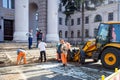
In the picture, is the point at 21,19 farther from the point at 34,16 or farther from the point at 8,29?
the point at 34,16

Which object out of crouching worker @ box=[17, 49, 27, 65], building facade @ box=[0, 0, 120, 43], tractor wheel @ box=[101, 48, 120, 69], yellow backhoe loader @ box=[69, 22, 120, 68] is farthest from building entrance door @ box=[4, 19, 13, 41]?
tractor wheel @ box=[101, 48, 120, 69]

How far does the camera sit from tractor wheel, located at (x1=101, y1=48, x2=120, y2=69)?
12.1 metres

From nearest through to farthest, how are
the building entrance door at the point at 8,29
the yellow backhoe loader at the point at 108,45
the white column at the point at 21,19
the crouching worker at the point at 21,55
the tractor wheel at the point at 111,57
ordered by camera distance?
the tractor wheel at the point at 111,57
the yellow backhoe loader at the point at 108,45
the crouching worker at the point at 21,55
the white column at the point at 21,19
the building entrance door at the point at 8,29

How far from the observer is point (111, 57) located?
12.4 metres

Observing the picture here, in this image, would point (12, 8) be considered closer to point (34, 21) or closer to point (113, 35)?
point (34, 21)

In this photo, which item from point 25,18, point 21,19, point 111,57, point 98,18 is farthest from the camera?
point 98,18

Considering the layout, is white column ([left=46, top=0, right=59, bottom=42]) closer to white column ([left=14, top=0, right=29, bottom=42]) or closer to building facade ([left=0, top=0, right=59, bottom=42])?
building facade ([left=0, top=0, right=59, bottom=42])

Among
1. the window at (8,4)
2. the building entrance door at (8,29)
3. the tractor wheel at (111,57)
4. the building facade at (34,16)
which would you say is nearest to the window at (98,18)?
the building facade at (34,16)

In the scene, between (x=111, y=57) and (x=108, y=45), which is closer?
(x=111, y=57)

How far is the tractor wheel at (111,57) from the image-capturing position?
1213cm

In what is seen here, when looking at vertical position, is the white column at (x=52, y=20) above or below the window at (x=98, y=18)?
below

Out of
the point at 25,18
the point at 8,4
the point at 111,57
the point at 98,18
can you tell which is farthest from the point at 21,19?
the point at 98,18

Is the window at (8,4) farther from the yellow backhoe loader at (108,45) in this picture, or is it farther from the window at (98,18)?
the window at (98,18)

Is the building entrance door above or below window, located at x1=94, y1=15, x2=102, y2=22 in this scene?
below
